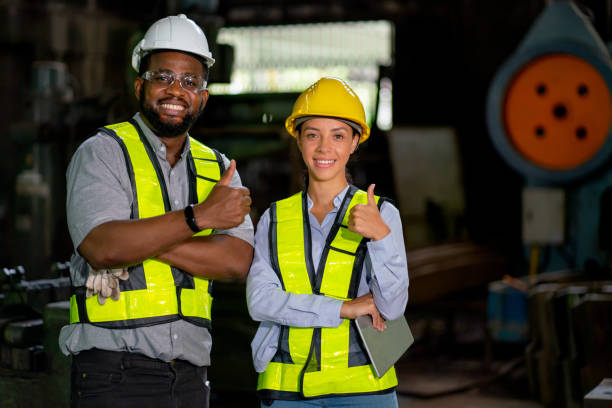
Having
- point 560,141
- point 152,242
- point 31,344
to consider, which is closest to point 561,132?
point 560,141

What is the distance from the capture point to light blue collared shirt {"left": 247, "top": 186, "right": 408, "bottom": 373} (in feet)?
7.69

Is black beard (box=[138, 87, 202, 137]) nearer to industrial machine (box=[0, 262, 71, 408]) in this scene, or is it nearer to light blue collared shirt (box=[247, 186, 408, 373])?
light blue collared shirt (box=[247, 186, 408, 373])

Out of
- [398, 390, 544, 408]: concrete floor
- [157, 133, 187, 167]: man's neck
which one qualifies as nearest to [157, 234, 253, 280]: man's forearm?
[157, 133, 187, 167]: man's neck

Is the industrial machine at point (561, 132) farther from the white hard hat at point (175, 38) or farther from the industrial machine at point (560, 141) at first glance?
the white hard hat at point (175, 38)

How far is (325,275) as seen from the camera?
8.11 feet

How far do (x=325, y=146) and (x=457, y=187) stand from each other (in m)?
7.61

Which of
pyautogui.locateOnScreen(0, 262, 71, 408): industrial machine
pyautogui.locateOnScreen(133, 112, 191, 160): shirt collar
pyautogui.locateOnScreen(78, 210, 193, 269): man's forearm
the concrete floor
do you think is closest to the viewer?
pyautogui.locateOnScreen(78, 210, 193, 269): man's forearm

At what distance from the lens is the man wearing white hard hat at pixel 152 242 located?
2279 mm

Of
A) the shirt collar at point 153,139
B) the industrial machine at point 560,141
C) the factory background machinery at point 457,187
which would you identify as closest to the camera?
the shirt collar at point 153,139

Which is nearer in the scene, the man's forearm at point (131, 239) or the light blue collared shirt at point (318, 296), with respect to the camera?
the man's forearm at point (131, 239)

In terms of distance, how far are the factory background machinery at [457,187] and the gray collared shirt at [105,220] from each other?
4.15 ft

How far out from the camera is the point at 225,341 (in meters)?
5.67

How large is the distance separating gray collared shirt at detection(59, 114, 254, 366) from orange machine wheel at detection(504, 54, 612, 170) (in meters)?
5.40

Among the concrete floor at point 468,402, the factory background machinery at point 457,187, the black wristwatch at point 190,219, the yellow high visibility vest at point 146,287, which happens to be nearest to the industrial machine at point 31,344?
the factory background machinery at point 457,187
